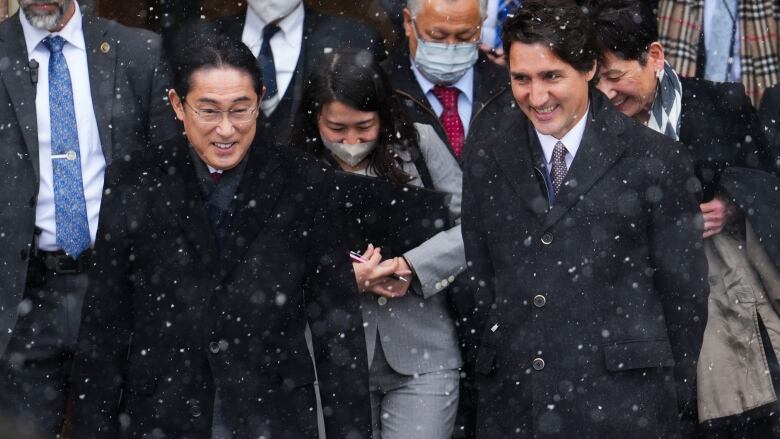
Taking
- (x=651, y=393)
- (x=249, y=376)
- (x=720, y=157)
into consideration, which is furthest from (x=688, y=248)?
(x=249, y=376)

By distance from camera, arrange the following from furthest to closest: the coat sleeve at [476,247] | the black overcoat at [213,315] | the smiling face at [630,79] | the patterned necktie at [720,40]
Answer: the patterned necktie at [720,40] < the smiling face at [630,79] < the coat sleeve at [476,247] < the black overcoat at [213,315]

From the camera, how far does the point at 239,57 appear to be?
428cm

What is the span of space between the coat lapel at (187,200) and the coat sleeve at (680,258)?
1.43 m

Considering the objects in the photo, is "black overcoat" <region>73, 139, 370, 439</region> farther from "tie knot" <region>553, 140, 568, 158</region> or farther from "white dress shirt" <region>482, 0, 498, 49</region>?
"white dress shirt" <region>482, 0, 498, 49</region>

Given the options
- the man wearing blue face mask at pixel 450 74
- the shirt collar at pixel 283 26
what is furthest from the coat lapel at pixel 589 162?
the shirt collar at pixel 283 26

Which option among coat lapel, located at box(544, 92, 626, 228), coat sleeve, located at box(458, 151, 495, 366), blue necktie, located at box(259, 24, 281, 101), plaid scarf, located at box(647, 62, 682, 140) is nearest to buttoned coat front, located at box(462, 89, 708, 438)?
coat lapel, located at box(544, 92, 626, 228)

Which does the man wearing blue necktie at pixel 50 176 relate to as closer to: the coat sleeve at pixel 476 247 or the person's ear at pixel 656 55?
the coat sleeve at pixel 476 247

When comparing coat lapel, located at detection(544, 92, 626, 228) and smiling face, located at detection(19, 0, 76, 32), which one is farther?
smiling face, located at detection(19, 0, 76, 32)

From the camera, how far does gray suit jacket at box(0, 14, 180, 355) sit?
5.09 metres

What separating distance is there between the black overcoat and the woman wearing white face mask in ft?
2.14

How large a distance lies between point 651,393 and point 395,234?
49.2 inches

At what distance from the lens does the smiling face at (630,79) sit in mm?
5195

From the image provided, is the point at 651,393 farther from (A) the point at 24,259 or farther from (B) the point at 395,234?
(A) the point at 24,259

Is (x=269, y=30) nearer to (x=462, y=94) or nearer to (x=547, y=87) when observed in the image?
(x=462, y=94)
